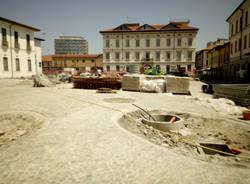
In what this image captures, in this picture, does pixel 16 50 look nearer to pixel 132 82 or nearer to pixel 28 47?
pixel 28 47

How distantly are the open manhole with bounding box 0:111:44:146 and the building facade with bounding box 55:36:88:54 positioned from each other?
167 meters

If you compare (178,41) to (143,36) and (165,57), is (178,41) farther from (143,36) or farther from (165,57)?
(143,36)

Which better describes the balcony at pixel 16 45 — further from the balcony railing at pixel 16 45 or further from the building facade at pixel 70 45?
the building facade at pixel 70 45

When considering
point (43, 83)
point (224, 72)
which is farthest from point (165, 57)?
point (43, 83)

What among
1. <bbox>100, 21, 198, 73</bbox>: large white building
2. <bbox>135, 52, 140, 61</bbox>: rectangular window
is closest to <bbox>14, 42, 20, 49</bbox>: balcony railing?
<bbox>100, 21, 198, 73</bbox>: large white building

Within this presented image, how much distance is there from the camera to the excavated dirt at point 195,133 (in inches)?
193

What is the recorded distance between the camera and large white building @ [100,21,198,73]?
4799 centimetres

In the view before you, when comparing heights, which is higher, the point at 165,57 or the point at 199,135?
the point at 165,57

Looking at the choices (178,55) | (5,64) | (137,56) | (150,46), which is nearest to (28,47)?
(5,64)

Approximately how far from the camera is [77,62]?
2603 inches

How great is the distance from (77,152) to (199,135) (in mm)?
4192

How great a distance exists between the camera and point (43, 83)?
715 inches

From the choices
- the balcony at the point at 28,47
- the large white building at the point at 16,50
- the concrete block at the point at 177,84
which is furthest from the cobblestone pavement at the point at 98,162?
the balcony at the point at 28,47

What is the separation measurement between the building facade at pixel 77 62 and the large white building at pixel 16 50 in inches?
1302
